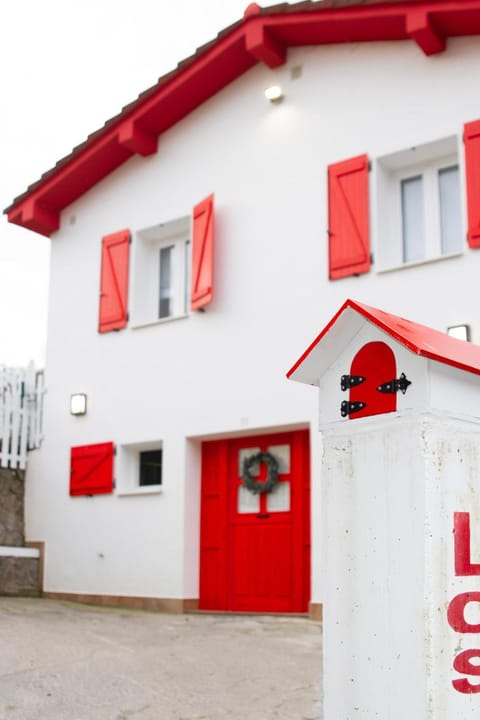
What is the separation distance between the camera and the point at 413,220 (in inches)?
369

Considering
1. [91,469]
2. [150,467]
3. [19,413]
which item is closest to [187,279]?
[150,467]

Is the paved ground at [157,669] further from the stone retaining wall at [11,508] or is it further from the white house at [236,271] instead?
the stone retaining wall at [11,508]

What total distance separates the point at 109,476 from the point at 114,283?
239 centimetres

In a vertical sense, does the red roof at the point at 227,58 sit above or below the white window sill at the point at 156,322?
above

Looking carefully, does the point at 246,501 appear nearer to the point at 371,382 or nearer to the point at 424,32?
the point at 424,32

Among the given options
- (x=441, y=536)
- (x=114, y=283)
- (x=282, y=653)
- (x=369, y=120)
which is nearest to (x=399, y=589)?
(x=441, y=536)

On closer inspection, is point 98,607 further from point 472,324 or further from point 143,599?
point 472,324

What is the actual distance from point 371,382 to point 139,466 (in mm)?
8406

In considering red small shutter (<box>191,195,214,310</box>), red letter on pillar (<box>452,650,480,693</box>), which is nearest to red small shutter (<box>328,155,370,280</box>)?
red small shutter (<box>191,195,214,310</box>)

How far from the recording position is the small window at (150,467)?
438 inches

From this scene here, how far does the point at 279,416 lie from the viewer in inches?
380

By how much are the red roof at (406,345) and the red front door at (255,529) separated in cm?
647

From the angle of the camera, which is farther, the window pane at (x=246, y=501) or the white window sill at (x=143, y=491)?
the white window sill at (x=143, y=491)

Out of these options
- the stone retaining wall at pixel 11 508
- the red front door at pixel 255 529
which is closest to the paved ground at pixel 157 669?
the red front door at pixel 255 529
